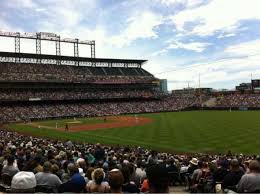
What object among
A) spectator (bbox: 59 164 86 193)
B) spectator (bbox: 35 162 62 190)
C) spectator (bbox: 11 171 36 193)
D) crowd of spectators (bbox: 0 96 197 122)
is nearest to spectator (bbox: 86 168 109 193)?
spectator (bbox: 59 164 86 193)

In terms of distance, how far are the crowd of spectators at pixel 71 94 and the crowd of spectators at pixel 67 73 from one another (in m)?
3.18

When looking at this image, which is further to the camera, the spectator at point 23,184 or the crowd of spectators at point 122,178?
the spectator at point 23,184

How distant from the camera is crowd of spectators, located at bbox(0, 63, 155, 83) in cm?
9019

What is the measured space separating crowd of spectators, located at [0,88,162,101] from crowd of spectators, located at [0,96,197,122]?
5.91 feet

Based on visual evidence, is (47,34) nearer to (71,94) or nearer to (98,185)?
(71,94)

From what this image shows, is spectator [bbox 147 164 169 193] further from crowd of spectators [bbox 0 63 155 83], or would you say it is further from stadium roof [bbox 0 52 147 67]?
stadium roof [bbox 0 52 147 67]

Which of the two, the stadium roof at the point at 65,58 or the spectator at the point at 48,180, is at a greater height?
the stadium roof at the point at 65,58

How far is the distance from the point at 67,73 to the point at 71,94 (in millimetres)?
7800

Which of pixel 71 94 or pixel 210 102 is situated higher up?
pixel 71 94

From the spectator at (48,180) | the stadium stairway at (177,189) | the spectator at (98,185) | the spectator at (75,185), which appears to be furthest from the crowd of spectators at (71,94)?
the spectator at (98,185)

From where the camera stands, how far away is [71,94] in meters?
Result: 96.8

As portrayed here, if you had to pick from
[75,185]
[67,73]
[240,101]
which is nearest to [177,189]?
[75,185]

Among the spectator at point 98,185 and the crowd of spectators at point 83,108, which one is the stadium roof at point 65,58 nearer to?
the crowd of spectators at point 83,108

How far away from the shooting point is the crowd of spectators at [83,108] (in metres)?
78.9
